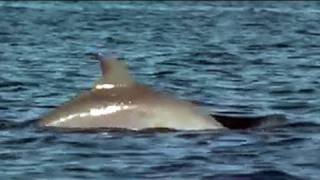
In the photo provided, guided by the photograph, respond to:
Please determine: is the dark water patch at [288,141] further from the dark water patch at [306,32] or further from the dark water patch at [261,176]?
the dark water patch at [306,32]

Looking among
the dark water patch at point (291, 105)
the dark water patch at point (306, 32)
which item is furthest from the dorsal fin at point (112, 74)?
the dark water patch at point (306, 32)

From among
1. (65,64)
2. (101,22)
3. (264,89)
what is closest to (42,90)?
(264,89)

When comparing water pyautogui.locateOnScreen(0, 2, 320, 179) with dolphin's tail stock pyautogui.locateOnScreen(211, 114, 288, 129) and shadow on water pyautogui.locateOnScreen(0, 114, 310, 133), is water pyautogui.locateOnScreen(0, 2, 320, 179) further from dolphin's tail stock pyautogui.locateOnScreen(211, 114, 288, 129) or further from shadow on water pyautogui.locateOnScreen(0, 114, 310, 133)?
dolphin's tail stock pyautogui.locateOnScreen(211, 114, 288, 129)

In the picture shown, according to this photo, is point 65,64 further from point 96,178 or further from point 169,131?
point 96,178

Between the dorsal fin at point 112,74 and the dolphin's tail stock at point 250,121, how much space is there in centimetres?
179

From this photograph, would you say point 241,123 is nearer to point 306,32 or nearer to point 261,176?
point 261,176

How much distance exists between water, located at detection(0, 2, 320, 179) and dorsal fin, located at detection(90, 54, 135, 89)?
0.56 metres

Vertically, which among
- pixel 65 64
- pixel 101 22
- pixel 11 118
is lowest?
pixel 101 22

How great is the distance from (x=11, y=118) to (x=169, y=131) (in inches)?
110

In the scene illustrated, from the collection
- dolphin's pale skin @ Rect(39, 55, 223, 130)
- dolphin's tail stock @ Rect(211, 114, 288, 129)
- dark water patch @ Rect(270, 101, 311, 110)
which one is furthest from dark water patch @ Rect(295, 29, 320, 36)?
dolphin's pale skin @ Rect(39, 55, 223, 130)

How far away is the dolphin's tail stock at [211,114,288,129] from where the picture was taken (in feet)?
54.7

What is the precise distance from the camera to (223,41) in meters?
36.0

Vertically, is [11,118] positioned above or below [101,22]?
above

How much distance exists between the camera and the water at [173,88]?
1350 centimetres
